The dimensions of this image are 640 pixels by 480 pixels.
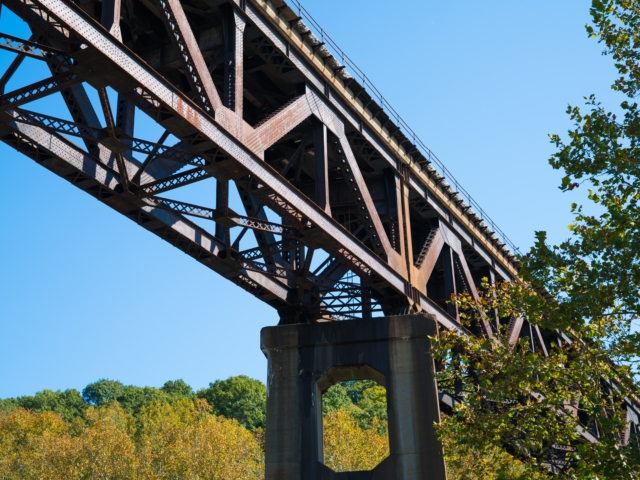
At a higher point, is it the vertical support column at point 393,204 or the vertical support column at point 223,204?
the vertical support column at point 393,204

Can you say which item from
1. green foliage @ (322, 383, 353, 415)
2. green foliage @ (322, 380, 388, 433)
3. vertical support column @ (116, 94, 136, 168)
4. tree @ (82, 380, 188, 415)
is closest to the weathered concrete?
vertical support column @ (116, 94, 136, 168)

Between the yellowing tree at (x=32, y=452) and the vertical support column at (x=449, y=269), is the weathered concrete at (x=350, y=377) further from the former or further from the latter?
the yellowing tree at (x=32, y=452)

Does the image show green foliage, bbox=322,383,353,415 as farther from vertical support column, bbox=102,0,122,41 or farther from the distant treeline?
vertical support column, bbox=102,0,122,41

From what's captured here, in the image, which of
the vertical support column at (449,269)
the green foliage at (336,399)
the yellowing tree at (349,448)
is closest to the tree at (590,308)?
the vertical support column at (449,269)

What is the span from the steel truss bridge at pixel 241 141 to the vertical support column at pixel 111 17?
0.08 ft

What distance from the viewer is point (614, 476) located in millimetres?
14961

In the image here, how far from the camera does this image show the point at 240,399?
10644 centimetres

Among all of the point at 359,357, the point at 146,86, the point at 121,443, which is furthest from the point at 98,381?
the point at 146,86

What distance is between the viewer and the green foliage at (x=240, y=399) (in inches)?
4032

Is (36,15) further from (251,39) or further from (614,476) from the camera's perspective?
(614,476)

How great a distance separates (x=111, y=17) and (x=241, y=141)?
346 centimetres

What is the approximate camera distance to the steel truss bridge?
1373cm

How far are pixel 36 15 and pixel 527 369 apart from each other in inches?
469

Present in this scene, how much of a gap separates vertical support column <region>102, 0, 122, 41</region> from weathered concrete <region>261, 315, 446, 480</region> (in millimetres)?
11680
